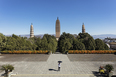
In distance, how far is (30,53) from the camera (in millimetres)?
21203

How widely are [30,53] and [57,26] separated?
61615 mm

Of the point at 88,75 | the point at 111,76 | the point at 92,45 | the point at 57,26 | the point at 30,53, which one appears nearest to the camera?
the point at 111,76

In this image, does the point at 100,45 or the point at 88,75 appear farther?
the point at 100,45

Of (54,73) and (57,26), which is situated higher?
(57,26)

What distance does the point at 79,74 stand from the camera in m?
9.49

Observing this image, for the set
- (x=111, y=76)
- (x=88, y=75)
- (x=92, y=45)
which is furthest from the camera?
(x=92, y=45)

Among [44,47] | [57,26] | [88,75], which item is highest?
[57,26]

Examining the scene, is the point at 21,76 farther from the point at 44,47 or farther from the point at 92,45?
the point at 92,45

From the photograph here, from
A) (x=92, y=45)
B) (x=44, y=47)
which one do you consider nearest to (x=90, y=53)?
(x=92, y=45)

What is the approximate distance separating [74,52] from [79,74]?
478 inches

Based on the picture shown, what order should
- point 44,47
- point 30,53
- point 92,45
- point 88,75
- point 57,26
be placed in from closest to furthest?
point 88,75 < point 30,53 < point 44,47 < point 92,45 < point 57,26

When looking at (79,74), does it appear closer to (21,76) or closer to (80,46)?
(21,76)

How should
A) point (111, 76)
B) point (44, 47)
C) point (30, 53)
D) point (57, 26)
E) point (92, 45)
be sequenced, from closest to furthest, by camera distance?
point (111, 76), point (30, 53), point (44, 47), point (92, 45), point (57, 26)

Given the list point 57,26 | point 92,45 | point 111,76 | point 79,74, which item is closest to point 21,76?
point 79,74
